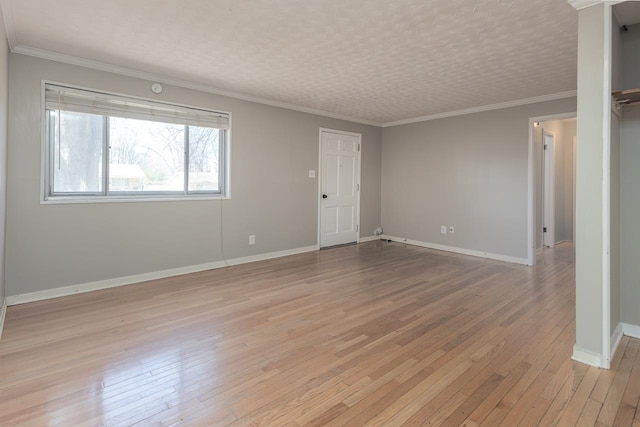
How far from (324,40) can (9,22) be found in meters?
2.47

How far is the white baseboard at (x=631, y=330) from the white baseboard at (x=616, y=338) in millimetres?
41

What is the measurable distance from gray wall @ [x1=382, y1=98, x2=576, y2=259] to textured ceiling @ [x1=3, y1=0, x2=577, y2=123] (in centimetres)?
89

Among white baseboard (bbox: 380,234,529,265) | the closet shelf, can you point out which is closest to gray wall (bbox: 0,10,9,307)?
the closet shelf

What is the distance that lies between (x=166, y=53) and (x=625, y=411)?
4.23 meters

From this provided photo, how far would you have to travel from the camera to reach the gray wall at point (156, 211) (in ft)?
10.4

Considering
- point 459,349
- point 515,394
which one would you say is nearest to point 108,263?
point 459,349

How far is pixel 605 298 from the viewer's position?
2070mm

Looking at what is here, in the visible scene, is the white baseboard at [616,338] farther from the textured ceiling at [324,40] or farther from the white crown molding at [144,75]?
the white crown molding at [144,75]

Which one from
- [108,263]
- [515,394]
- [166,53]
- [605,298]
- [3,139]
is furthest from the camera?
[108,263]

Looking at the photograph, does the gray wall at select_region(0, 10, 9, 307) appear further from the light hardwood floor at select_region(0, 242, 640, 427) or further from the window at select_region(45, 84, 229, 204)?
the light hardwood floor at select_region(0, 242, 640, 427)

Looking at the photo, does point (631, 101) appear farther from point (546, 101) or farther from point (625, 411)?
point (546, 101)

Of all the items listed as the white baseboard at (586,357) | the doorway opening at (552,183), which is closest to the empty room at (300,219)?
the white baseboard at (586,357)

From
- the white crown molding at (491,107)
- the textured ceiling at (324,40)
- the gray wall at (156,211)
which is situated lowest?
the gray wall at (156,211)

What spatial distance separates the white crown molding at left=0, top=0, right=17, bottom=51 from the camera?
2.40 metres
